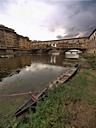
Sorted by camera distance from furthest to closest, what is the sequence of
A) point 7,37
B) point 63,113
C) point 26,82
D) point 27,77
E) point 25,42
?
point 25,42 → point 7,37 → point 27,77 → point 26,82 → point 63,113

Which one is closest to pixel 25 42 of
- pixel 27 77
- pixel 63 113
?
pixel 27 77

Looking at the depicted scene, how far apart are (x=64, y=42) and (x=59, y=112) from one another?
118300mm

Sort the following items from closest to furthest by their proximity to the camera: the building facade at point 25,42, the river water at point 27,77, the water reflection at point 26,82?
1. the water reflection at point 26,82
2. the river water at point 27,77
3. the building facade at point 25,42

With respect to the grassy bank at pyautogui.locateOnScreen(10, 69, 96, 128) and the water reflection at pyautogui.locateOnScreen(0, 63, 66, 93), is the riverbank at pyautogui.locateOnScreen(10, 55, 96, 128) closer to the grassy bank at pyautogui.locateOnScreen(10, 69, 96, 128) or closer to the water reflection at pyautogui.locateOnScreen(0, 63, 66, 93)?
the grassy bank at pyautogui.locateOnScreen(10, 69, 96, 128)

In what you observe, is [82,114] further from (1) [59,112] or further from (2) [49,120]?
(2) [49,120]

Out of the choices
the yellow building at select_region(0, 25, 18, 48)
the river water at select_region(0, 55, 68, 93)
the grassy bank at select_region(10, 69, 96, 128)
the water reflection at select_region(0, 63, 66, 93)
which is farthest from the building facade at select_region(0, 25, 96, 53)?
the grassy bank at select_region(10, 69, 96, 128)

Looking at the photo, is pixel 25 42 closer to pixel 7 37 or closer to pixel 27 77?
pixel 7 37

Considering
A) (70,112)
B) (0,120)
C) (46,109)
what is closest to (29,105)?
(46,109)

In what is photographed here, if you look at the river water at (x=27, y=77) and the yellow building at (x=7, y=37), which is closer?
the river water at (x=27, y=77)

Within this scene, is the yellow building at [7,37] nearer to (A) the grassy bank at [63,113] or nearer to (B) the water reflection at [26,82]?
(B) the water reflection at [26,82]

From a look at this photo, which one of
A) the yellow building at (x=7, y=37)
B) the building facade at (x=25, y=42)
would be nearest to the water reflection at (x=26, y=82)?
the building facade at (x=25, y=42)

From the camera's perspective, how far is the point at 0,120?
716 centimetres

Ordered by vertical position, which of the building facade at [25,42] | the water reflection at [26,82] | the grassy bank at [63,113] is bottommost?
the water reflection at [26,82]

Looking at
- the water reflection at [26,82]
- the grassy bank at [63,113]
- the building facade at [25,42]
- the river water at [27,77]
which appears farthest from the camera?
the building facade at [25,42]
